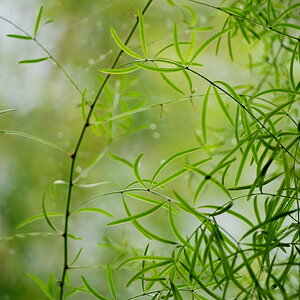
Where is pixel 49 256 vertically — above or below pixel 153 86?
below

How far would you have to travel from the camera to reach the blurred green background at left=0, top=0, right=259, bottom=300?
0.73 m

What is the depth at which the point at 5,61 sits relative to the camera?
29.3 inches

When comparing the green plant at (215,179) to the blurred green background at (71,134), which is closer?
the green plant at (215,179)

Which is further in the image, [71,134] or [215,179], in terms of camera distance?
[71,134]

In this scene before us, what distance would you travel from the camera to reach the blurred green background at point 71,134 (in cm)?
73

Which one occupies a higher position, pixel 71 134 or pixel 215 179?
pixel 71 134

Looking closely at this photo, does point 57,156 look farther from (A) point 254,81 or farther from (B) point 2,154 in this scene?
(A) point 254,81

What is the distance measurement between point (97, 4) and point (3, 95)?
0.73ft

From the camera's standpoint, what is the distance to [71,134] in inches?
30.0

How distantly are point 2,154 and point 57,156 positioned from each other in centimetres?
9

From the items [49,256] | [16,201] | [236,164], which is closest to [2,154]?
[16,201]

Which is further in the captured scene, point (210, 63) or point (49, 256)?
point (210, 63)

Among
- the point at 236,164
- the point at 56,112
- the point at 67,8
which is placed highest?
the point at 67,8

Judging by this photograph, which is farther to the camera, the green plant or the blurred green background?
the blurred green background
